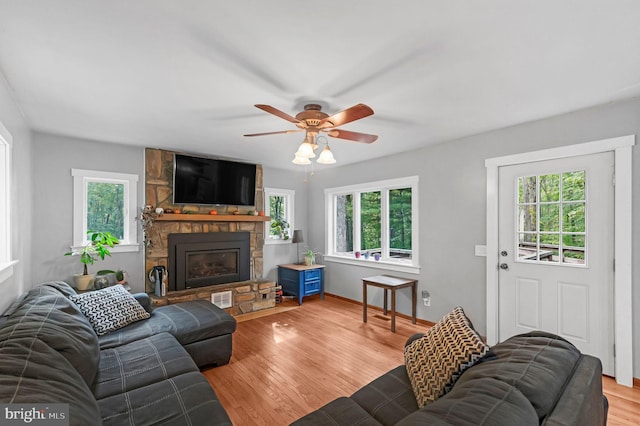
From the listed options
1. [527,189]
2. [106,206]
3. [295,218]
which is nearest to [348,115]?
[527,189]

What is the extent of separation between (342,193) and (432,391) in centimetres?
417

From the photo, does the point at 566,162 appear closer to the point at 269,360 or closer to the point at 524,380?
the point at 524,380

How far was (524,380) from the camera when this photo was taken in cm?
107

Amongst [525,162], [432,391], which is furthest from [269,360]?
[525,162]

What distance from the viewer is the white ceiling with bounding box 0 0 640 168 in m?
Answer: 1.47

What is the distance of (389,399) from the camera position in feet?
5.17

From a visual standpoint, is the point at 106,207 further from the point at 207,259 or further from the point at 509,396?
the point at 509,396

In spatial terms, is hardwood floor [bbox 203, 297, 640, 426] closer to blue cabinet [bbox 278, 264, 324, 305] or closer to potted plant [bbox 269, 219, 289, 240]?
blue cabinet [bbox 278, 264, 324, 305]

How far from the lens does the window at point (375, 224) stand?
443 centimetres

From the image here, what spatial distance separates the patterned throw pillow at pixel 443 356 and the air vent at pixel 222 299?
→ 3.37 meters

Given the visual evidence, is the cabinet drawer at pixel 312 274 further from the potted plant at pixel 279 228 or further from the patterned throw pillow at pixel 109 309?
the patterned throw pillow at pixel 109 309

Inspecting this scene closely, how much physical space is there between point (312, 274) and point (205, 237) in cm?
191

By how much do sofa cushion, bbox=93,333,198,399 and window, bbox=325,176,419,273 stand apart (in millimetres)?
3158

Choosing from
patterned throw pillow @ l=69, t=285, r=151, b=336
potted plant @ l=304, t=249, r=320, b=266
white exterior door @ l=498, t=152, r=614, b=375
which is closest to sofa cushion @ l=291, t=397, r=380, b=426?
patterned throw pillow @ l=69, t=285, r=151, b=336
